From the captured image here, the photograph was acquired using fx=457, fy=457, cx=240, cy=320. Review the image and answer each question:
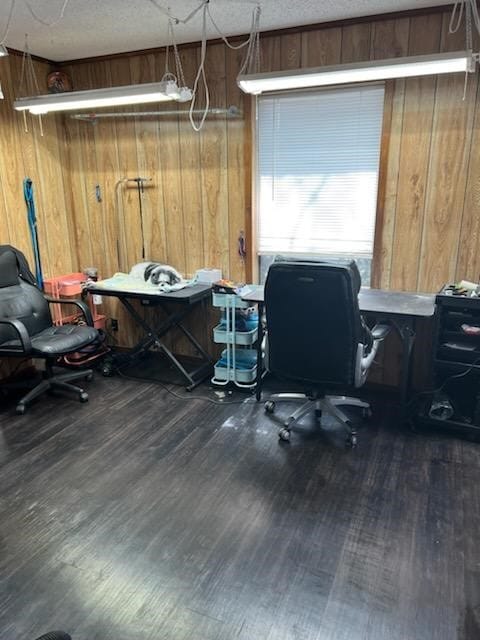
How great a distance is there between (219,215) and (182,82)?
103cm

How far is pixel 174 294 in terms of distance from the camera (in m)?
3.33

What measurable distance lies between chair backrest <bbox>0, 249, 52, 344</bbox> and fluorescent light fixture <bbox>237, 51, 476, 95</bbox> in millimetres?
2123

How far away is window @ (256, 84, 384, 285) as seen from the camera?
10.3 ft

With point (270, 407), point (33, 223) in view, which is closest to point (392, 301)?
point (270, 407)

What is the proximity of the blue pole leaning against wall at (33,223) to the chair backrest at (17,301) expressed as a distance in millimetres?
352

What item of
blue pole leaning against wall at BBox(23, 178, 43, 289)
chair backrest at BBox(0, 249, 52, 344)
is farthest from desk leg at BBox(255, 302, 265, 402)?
blue pole leaning against wall at BBox(23, 178, 43, 289)

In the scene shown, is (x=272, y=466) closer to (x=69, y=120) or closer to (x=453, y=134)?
(x=453, y=134)

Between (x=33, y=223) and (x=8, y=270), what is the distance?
1.97 feet

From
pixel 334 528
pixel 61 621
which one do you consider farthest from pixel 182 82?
pixel 61 621

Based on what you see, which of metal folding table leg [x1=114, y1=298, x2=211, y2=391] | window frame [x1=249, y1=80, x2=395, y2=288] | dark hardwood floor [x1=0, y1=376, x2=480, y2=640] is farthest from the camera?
metal folding table leg [x1=114, y1=298, x2=211, y2=391]

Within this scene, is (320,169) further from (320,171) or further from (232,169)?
(232,169)

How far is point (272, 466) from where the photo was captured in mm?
2506

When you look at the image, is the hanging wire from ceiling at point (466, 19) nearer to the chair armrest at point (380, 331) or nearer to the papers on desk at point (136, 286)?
the chair armrest at point (380, 331)

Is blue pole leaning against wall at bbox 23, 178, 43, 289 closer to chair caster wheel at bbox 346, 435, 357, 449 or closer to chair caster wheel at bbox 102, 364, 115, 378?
chair caster wheel at bbox 102, 364, 115, 378
